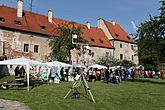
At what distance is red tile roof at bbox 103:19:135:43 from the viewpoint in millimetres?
60044

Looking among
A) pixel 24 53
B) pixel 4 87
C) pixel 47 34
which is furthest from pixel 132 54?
pixel 4 87

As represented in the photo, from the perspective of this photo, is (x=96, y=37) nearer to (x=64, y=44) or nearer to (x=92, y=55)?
(x=92, y=55)

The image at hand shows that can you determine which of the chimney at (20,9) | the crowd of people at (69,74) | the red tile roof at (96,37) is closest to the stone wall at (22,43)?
the chimney at (20,9)

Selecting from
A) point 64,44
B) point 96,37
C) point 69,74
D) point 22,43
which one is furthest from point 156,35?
point 96,37

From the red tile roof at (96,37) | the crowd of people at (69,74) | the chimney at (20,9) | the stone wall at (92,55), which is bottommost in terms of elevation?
the crowd of people at (69,74)

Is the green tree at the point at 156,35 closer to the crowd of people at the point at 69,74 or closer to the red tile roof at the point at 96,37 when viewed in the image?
the crowd of people at the point at 69,74

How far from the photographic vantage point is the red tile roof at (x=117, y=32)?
197 ft

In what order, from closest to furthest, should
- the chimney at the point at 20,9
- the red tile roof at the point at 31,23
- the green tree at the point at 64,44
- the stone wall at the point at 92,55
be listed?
the green tree at the point at 64,44 < the red tile roof at the point at 31,23 < the chimney at the point at 20,9 < the stone wall at the point at 92,55

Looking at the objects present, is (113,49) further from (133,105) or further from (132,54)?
(133,105)

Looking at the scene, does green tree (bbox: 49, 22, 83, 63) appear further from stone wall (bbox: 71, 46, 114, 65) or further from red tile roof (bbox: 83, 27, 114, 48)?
red tile roof (bbox: 83, 27, 114, 48)

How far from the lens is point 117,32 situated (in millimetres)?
62062

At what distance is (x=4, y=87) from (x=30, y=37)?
21.8 metres

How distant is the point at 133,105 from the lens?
1337 centimetres

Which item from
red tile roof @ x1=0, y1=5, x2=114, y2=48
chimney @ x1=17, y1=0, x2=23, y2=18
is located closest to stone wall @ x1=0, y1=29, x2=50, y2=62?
red tile roof @ x1=0, y1=5, x2=114, y2=48
